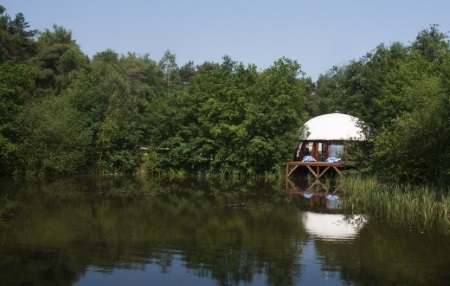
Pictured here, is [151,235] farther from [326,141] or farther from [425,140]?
[326,141]

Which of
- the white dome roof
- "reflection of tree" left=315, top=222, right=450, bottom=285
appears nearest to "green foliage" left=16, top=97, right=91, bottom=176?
the white dome roof

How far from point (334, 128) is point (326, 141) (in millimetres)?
938

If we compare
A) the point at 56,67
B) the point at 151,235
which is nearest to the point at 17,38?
the point at 56,67

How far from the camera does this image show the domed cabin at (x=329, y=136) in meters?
30.3

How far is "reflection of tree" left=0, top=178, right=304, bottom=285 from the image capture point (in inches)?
390

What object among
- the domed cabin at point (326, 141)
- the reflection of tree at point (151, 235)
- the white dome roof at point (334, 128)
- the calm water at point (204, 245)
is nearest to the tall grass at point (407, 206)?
the calm water at point (204, 245)

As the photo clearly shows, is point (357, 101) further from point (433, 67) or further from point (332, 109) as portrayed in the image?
point (332, 109)

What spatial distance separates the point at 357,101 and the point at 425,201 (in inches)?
613

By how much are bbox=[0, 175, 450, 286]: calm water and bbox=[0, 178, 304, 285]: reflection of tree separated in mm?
27

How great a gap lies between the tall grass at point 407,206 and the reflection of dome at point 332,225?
0.99m

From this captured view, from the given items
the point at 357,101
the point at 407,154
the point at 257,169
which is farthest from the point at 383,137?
the point at 257,169

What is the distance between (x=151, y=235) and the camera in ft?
42.9

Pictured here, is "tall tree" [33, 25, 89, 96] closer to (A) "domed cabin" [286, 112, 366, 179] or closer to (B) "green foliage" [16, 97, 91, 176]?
(B) "green foliage" [16, 97, 91, 176]

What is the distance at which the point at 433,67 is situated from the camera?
29.2 m
